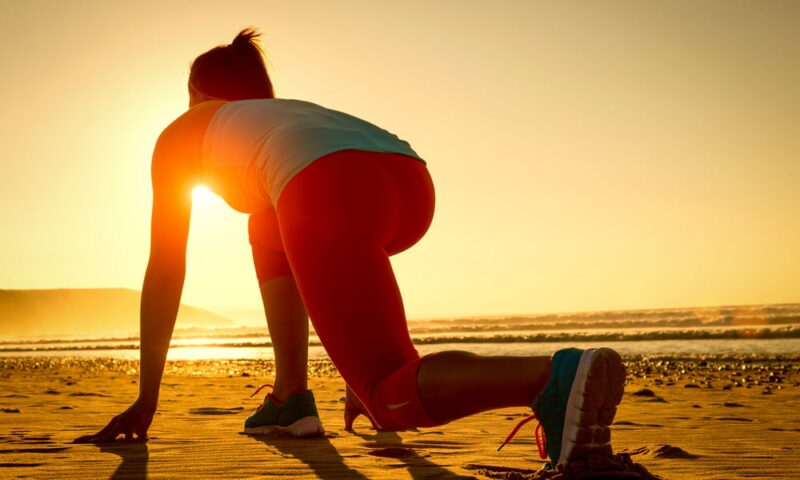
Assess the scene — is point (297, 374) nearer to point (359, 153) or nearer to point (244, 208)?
point (244, 208)

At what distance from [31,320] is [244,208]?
108344mm

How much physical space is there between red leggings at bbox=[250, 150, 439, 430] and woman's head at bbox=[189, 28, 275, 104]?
1032 millimetres

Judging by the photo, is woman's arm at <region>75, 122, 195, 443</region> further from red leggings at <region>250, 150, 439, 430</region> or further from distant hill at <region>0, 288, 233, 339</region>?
distant hill at <region>0, 288, 233, 339</region>

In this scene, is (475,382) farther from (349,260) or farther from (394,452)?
(394,452)

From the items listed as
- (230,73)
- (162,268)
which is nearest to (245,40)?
(230,73)

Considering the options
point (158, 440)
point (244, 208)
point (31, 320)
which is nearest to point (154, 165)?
point (244, 208)

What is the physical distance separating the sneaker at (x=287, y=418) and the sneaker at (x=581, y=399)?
5.53ft

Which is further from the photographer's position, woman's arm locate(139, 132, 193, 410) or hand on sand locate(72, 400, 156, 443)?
hand on sand locate(72, 400, 156, 443)

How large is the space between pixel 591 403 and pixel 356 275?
699 millimetres

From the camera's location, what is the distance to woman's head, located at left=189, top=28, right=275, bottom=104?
2893mm

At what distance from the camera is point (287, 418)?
128 inches

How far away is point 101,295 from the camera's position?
363 feet

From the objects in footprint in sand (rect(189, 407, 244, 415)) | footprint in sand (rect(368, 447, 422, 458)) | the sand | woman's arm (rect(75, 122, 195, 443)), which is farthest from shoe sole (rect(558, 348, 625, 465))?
footprint in sand (rect(189, 407, 244, 415))

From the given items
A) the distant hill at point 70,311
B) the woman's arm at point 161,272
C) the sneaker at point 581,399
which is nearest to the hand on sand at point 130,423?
the woman's arm at point 161,272
